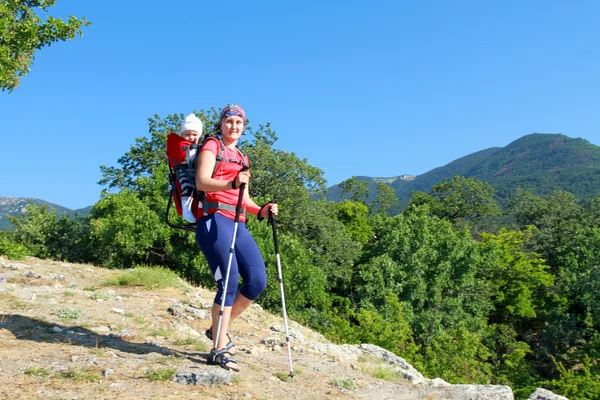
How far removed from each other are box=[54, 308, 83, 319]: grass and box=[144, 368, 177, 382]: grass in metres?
2.49

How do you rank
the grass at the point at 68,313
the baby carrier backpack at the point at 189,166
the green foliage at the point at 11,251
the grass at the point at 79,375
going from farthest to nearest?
the green foliage at the point at 11,251 → the grass at the point at 68,313 → the baby carrier backpack at the point at 189,166 → the grass at the point at 79,375

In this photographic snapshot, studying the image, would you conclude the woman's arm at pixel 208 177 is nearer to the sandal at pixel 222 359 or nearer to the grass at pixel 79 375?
the sandal at pixel 222 359

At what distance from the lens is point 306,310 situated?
24156mm

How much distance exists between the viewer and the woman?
441 cm

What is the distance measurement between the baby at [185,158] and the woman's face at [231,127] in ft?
0.93

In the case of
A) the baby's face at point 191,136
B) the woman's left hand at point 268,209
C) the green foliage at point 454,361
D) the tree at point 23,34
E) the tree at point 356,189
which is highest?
the tree at point 356,189

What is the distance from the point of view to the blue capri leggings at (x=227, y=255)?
446 centimetres

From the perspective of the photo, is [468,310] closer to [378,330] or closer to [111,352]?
[378,330]

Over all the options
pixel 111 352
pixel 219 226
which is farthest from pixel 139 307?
pixel 219 226

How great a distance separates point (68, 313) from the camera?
21.1 ft

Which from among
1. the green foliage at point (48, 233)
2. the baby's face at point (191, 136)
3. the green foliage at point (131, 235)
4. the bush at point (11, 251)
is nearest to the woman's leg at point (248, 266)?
the baby's face at point (191, 136)

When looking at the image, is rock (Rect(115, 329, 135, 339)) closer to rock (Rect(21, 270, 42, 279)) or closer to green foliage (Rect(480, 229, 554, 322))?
rock (Rect(21, 270, 42, 279))

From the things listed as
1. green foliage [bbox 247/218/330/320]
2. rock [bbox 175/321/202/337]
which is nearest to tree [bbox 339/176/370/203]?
green foliage [bbox 247/218/330/320]

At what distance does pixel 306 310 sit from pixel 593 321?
17.3 meters
